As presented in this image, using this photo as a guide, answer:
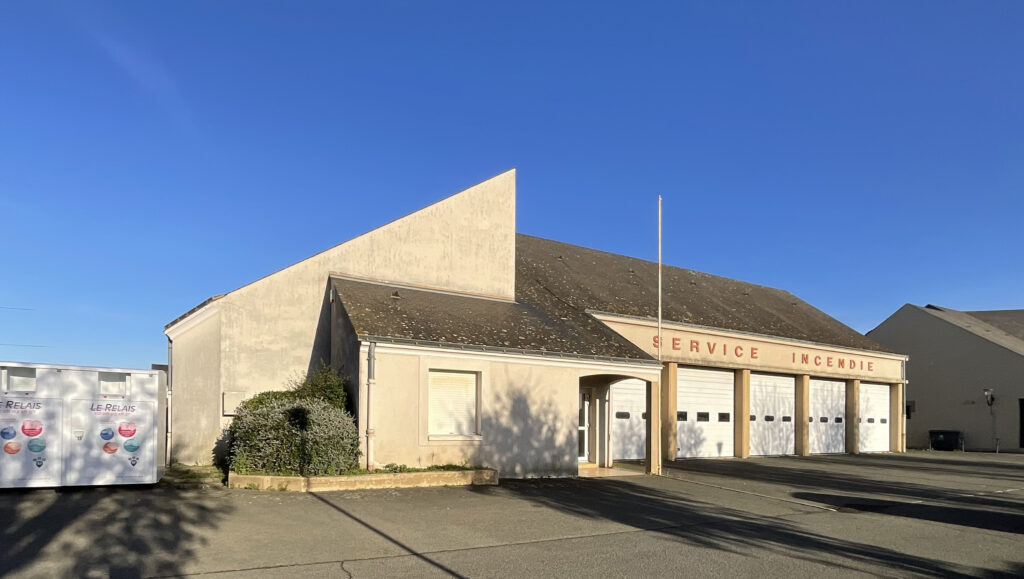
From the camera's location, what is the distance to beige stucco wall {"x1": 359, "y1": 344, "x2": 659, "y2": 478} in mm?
14688

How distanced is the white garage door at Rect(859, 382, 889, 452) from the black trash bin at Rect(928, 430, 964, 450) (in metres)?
4.43

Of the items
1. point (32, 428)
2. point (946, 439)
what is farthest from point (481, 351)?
point (946, 439)

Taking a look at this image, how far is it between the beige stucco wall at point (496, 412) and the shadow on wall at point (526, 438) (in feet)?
0.07

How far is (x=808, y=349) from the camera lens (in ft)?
91.2

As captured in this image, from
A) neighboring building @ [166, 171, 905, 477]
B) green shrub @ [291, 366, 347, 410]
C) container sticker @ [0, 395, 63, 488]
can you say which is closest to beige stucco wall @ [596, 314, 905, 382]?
neighboring building @ [166, 171, 905, 477]

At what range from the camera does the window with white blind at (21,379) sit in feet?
39.2

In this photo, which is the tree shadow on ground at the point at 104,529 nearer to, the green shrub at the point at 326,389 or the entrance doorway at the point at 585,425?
the green shrub at the point at 326,389

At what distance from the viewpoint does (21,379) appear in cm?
1204

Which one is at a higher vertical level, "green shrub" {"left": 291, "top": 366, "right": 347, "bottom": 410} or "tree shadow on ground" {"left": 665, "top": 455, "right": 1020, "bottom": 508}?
"green shrub" {"left": 291, "top": 366, "right": 347, "bottom": 410}

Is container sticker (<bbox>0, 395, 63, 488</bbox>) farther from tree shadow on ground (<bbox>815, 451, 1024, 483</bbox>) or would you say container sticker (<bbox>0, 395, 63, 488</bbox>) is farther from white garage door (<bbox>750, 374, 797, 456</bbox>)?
tree shadow on ground (<bbox>815, 451, 1024, 483</bbox>)

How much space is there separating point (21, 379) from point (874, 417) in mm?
30985

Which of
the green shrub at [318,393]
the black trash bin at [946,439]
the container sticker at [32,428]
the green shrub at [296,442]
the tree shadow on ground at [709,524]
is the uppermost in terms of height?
the green shrub at [318,393]

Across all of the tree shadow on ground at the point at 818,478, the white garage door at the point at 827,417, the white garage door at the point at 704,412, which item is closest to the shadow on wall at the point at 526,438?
the tree shadow on ground at the point at 818,478

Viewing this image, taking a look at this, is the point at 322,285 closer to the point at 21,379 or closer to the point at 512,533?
the point at 21,379
